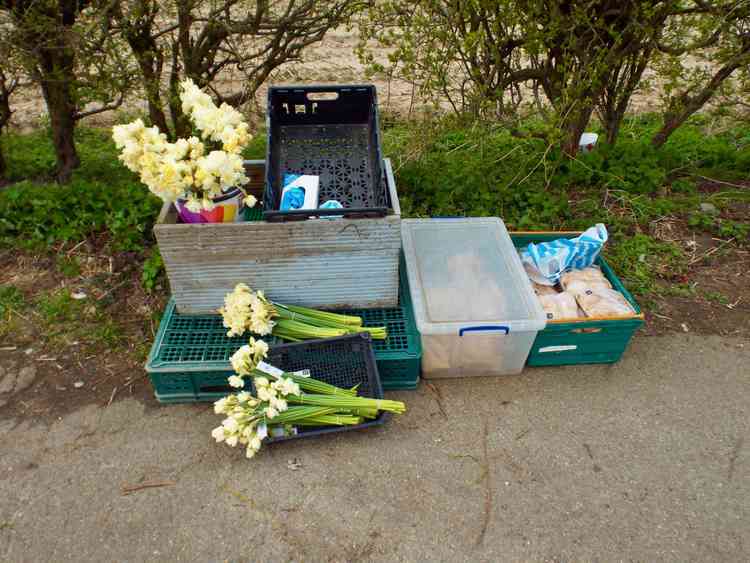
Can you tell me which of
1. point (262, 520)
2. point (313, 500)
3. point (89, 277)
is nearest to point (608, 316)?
point (313, 500)

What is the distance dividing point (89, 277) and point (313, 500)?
7.14 ft

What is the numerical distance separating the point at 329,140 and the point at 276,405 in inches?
66.9

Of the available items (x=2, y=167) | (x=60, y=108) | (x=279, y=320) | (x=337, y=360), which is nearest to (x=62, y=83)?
(x=60, y=108)

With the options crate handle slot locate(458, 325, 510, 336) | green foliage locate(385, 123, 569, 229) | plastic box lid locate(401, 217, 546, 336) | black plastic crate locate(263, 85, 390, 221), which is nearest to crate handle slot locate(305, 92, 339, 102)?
black plastic crate locate(263, 85, 390, 221)

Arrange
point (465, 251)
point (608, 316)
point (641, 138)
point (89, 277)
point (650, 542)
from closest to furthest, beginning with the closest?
point (650, 542) < point (608, 316) < point (465, 251) < point (89, 277) < point (641, 138)

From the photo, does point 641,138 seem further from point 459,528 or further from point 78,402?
point 78,402

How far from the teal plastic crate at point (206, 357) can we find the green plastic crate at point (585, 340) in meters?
0.69

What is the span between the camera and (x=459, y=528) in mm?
2379

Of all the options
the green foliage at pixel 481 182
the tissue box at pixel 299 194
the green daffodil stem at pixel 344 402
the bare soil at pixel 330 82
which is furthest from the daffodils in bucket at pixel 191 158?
the bare soil at pixel 330 82

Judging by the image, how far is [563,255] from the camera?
10.6ft

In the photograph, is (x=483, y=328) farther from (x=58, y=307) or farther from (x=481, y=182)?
(x=58, y=307)

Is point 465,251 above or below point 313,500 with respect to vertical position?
above

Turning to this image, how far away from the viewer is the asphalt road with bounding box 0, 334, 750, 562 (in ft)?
7.61

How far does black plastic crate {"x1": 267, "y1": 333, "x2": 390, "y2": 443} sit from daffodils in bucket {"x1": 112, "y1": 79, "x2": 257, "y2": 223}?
805mm
